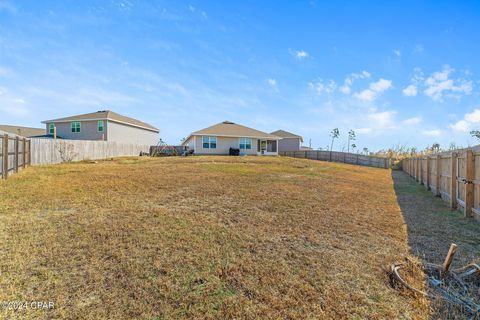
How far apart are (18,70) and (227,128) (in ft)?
60.8

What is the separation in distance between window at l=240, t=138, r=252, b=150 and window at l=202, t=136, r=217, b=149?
3245 mm

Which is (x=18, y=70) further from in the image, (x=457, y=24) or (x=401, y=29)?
(x=457, y=24)

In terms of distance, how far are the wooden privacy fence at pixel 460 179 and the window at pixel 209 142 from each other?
66.0 ft

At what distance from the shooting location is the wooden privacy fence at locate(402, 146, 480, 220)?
5.19 meters

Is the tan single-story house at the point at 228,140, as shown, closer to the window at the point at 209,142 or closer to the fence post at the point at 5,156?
the window at the point at 209,142

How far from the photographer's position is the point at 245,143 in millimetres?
27219

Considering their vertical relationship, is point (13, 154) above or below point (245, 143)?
below

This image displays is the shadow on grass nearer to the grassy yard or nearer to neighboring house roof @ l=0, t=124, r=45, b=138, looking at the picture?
the grassy yard

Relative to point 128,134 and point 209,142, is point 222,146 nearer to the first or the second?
point 209,142

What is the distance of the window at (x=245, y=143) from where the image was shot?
27.1 m

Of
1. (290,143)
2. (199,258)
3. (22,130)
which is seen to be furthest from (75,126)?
(290,143)

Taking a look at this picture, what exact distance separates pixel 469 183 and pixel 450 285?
4.09 metres

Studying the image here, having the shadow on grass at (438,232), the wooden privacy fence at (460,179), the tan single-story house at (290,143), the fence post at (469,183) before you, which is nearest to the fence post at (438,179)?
the wooden privacy fence at (460,179)

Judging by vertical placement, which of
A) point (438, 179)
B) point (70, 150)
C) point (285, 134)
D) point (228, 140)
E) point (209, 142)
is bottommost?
point (438, 179)
